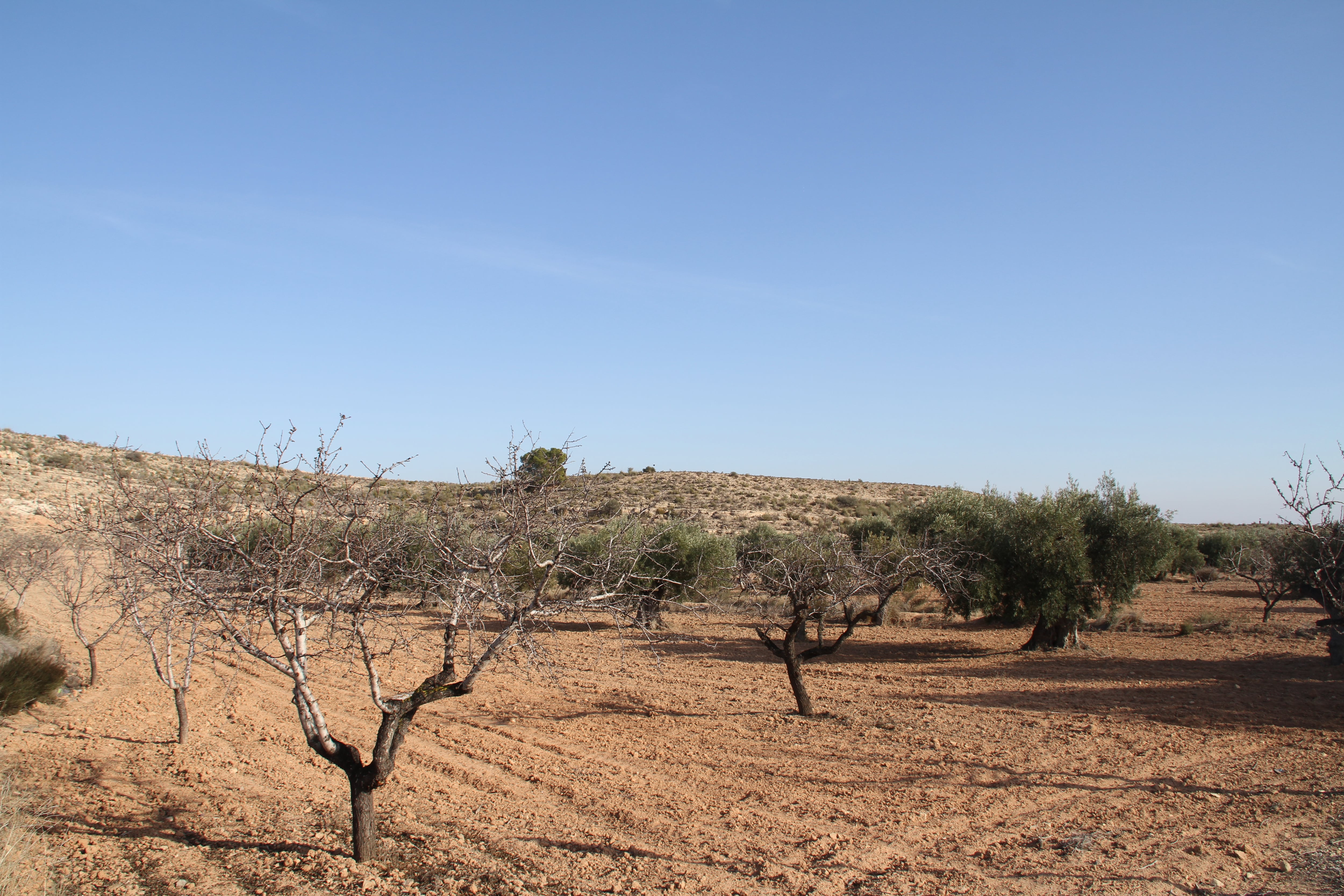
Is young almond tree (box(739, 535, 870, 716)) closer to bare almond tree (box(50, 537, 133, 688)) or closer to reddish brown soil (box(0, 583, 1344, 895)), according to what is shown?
reddish brown soil (box(0, 583, 1344, 895))

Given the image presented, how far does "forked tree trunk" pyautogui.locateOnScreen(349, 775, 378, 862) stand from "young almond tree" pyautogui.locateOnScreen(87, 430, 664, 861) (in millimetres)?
13

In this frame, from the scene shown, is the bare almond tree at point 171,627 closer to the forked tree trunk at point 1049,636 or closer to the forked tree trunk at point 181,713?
the forked tree trunk at point 181,713

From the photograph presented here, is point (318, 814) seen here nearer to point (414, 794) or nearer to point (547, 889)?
point (414, 794)

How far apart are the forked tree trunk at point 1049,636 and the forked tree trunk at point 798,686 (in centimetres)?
1022

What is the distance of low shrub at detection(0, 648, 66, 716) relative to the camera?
11.6 meters

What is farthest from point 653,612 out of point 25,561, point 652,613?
point 25,561

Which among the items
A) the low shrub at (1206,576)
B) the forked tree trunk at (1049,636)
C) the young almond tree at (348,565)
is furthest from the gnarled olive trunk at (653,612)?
the low shrub at (1206,576)

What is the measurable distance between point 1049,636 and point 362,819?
62.6ft

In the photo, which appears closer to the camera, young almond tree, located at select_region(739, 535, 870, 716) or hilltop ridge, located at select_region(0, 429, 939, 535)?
young almond tree, located at select_region(739, 535, 870, 716)

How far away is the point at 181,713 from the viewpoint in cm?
Answer: 1109

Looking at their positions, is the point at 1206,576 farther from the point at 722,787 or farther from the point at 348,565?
the point at 348,565

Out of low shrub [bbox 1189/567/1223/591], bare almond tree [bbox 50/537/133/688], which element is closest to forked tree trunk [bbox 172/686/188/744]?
bare almond tree [bbox 50/537/133/688]

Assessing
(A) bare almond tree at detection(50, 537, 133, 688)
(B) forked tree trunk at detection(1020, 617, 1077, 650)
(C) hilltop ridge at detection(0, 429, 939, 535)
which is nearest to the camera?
(A) bare almond tree at detection(50, 537, 133, 688)

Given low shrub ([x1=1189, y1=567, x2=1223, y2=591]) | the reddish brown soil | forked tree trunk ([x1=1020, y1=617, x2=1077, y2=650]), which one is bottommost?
the reddish brown soil
